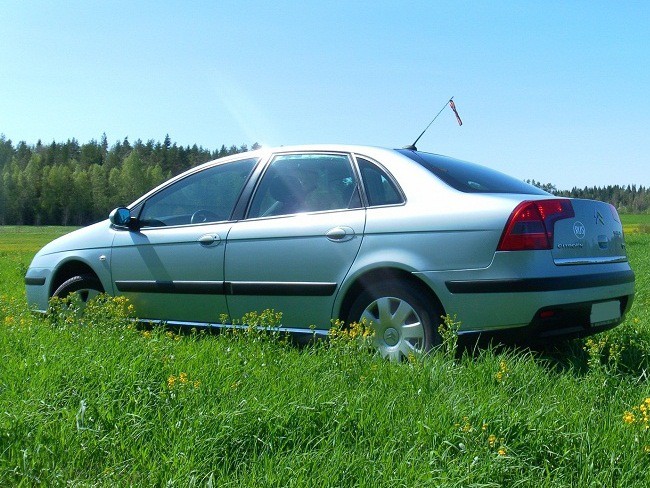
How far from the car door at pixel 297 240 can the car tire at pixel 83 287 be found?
5.26 ft

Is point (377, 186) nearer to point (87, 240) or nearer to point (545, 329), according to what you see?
point (545, 329)

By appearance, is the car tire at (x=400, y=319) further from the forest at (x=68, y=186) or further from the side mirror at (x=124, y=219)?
the forest at (x=68, y=186)

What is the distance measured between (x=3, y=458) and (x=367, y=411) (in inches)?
55.5

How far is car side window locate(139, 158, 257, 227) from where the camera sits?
526 centimetres

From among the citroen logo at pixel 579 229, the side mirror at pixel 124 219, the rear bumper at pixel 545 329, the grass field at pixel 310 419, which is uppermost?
the side mirror at pixel 124 219

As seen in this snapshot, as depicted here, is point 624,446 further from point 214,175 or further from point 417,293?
point 214,175

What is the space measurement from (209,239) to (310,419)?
100.0 inches

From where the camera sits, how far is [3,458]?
8.04ft

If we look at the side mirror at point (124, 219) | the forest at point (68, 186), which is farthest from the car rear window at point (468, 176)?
the forest at point (68, 186)

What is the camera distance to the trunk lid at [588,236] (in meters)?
3.99

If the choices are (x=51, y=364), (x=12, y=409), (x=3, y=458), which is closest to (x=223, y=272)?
(x=51, y=364)

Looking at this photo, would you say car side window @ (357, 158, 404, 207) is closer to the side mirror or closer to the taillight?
the taillight

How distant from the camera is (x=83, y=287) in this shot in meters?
5.98

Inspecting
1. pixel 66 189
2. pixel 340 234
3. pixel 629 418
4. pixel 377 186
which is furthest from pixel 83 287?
pixel 66 189
